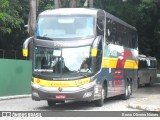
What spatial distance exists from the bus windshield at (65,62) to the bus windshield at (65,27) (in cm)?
60

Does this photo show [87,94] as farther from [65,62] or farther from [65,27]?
[65,27]

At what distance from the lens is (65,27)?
63.2 feet

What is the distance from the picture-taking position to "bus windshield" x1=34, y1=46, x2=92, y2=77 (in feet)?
61.8

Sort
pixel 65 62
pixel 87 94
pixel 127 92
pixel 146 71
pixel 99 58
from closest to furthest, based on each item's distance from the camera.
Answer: pixel 87 94, pixel 65 62, pixel 99 58, pixel 127 92, pixel 146 71

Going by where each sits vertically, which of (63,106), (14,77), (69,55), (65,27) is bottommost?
(63,106)

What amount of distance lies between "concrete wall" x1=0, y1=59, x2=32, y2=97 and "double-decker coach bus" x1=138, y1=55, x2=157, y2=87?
45.6ft

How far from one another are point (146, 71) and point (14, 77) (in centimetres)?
1807

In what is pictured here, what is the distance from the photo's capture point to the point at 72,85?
1862 centimetres

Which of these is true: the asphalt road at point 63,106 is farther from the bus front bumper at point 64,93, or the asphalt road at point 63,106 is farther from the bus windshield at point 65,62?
the bus windshield at point 65,62

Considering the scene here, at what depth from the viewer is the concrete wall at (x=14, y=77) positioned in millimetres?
25798

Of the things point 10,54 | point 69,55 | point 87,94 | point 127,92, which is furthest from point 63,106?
point 10,54

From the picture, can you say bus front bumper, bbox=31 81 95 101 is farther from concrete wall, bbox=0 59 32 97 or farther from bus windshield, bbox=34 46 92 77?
concrete wall, bbox=0 59 32 97

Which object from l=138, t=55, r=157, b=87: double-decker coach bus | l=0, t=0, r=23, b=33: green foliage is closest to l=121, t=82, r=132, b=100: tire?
l=0, t=0, r=23, b=33: green foliage

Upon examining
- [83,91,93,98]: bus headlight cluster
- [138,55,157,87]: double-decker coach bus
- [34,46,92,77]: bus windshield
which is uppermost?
[34,46,92,77]: bus windshield
